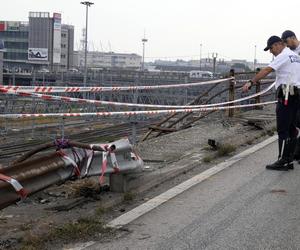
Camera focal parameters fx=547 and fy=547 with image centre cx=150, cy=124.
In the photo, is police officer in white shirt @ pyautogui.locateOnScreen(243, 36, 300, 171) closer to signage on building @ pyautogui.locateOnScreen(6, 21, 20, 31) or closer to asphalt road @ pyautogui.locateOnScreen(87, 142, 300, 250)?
asphalt road @ pyautogui.locateOnScreen(87, 142, 300, 250)

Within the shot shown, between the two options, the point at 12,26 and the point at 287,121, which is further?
the point at 12,26

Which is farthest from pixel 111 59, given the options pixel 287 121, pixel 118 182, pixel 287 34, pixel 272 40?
pixel 118 182

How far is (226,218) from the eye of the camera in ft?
18.0

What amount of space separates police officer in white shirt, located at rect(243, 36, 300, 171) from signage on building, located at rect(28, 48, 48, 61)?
387 ft

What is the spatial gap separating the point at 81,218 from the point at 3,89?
2.02 meters

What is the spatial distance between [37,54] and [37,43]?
3268 millimetres

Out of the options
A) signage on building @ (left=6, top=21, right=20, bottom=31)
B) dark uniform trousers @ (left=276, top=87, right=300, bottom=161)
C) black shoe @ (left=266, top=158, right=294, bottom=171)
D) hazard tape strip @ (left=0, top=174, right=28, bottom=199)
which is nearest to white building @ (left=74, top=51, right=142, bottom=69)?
signage on building @ (left=6, top=21, right=20, bottom=31)

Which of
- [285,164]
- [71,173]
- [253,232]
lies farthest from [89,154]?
[285,164]

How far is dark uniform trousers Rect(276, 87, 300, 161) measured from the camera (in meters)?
7.93

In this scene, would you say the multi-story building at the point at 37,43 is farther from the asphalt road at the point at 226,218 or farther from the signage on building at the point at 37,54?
the asphalt road at the point at 226,218

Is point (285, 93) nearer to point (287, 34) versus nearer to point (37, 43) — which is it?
point (287, 34)

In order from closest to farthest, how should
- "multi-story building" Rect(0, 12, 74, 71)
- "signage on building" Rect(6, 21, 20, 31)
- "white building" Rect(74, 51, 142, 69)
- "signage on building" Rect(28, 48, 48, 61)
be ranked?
1. "signage on building" Rect(28, 48, 48, 61)
2. "multi-story building" Rect(0, 12, 74, 71)
3. "signage on building" Rect(6, 21, 20, 31)
4. "white building" Rect(74, 51, 142, 69)

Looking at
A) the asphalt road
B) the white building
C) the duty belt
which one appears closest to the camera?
the asphalt road

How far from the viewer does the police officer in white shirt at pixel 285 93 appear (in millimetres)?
7848
